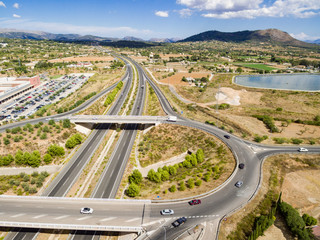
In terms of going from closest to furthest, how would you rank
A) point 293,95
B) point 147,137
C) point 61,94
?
point 147,137 < point 61,94 < point 293,95

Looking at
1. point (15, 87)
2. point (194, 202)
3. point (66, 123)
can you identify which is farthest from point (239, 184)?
point (15, 87)

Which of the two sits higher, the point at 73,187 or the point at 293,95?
the point at 293,95

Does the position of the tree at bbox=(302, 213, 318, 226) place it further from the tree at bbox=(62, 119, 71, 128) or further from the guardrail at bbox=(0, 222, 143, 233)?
the tree at bbox=(62, 119, 71, 128)

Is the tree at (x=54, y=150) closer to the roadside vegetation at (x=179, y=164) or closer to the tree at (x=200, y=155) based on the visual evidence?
the roadside vegetation at (x=179, y=164)

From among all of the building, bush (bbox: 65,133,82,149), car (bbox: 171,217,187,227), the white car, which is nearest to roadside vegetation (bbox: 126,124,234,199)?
the white car

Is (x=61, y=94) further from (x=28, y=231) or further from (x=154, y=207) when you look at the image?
(x=154, y=207)

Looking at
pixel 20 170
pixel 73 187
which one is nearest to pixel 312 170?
pixel 73 187

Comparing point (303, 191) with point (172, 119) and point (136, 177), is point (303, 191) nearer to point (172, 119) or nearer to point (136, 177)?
point (136, 177)

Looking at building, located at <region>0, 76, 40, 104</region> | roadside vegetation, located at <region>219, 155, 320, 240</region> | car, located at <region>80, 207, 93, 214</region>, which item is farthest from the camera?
building, located at <region>0, 76, 40, 104</region>

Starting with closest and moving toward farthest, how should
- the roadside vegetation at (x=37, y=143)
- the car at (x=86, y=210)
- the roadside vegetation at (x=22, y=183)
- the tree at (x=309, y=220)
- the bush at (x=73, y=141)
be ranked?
the tree at (x=309, y=220) → the car at (x=86, y=210) → the roadside vegetation at (x=22, y=183) → the roadside vegetation at (x=37, y=143) → the bush at (x=73, y=141)

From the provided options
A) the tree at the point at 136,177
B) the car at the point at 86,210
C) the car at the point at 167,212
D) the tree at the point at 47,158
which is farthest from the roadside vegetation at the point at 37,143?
the car at the point at 167,212

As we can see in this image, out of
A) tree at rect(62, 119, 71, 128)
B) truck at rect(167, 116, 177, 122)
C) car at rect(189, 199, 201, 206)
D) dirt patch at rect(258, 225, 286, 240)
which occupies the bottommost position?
dirt patch at rect(258, 225, 286, 240)
